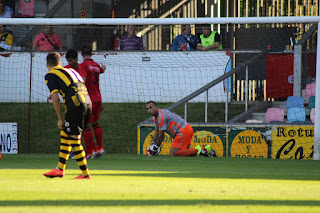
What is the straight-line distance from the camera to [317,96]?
444 inches

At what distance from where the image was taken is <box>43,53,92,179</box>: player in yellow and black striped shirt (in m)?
6.37

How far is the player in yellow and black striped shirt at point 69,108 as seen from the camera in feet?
20.9

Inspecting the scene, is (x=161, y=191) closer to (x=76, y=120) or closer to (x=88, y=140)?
(x=76, y=120)

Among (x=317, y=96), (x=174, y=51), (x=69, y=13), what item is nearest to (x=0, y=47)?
(x=69, y=13)

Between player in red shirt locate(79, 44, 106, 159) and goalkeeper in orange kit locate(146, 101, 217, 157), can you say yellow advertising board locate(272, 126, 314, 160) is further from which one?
player in red shirt locate(79, 44, 106, 159)

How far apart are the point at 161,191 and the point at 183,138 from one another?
252 inches

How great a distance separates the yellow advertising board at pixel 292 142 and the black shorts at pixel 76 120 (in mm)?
6703

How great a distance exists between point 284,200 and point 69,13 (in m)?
15.3

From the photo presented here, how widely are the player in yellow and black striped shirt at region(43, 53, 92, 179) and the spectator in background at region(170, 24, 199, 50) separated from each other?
393 inches

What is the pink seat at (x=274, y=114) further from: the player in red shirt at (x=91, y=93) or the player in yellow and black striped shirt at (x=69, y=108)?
the player in yellow and black striped shirt at (x=69, y=108)

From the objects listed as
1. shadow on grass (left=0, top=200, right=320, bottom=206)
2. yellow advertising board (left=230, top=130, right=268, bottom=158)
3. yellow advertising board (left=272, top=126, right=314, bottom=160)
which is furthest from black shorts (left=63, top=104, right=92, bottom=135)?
yellow advertising board (left=272, top=126, right=314, bottom=160)

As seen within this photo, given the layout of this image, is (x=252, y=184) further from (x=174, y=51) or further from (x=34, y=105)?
(x=34, y=105)

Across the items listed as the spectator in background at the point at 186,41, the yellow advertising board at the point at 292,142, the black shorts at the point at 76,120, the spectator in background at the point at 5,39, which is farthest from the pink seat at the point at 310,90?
the black shorts at the point at 76,120

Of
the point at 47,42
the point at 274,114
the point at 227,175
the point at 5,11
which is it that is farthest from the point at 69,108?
the point at 5,11
